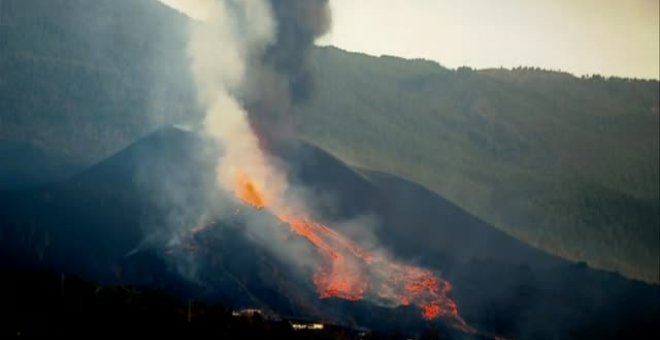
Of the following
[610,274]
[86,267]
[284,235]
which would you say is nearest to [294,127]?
[284,235]

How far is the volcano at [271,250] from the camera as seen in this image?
322ft

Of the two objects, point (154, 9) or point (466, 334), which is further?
point (154, 9)

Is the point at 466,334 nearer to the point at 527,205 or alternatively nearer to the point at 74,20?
the point at 527,205

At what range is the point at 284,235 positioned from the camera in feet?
349

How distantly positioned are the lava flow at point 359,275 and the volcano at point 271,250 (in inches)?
46.9

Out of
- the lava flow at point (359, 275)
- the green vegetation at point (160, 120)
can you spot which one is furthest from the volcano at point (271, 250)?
the green vegetation at point (160, 120)

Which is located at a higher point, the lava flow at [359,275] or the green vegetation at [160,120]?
the green vegetation at [160,120]

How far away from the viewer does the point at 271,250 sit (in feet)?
342

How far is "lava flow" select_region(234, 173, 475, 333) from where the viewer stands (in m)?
102

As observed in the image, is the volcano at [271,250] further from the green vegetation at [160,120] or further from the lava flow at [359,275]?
the green vegetation at [160,120]

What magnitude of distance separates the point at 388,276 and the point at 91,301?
138 feet

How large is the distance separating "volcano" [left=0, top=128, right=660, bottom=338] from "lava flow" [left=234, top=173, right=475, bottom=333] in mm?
1190

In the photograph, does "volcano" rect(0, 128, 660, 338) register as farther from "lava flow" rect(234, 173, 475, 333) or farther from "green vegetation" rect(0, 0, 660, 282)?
"green vegetation" rect(0, 0, 660, 282)

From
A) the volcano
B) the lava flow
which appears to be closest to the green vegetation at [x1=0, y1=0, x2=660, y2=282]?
the volcano
